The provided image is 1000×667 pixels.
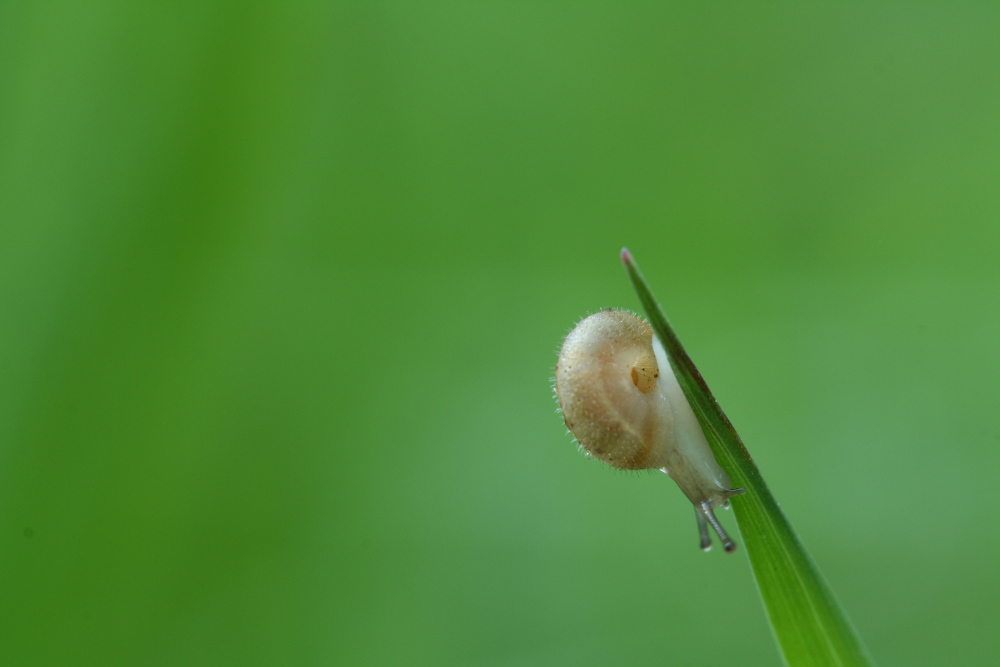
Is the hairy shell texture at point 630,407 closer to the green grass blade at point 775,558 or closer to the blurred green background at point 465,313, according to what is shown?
the green grass blade at point 775,558

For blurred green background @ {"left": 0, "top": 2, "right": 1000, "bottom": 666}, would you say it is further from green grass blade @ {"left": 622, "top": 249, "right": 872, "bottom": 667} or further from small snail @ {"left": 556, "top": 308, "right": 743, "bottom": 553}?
green grass blade @ {"left": 622, "top": 249, "right": 872, "bottom": 667}

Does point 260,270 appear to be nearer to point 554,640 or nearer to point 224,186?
point 224,186

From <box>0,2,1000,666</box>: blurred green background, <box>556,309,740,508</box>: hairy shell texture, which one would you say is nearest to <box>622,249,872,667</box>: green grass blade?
<box>556,309,740,508</box>: hairy shell texture

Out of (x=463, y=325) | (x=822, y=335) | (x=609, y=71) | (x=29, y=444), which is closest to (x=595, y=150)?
(x=609, y=71)

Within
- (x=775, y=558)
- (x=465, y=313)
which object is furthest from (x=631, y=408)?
(x=465, y=313)

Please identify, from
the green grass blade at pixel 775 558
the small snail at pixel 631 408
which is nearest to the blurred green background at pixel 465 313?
the small snail at pixel 631 408

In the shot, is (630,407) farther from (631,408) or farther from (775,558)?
(775,558)

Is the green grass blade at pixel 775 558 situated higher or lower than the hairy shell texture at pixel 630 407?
lower
